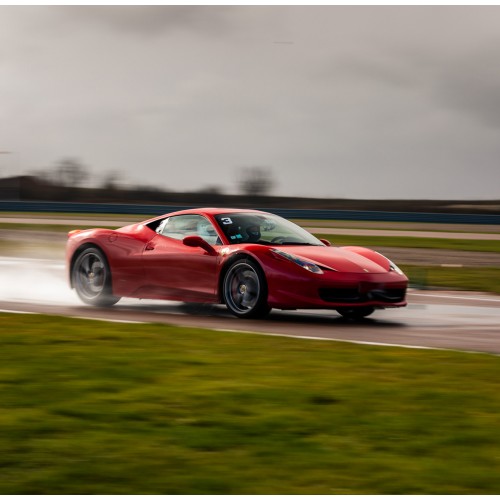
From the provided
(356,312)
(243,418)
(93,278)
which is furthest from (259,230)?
(243,418)

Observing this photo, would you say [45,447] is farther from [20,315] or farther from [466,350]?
[20,315]

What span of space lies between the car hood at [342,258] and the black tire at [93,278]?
2301 millimetres

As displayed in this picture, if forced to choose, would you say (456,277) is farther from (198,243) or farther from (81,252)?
(198,243)

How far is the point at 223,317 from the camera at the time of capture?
10148 mm

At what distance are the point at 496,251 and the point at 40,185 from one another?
4437 cm

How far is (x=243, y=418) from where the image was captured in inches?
205

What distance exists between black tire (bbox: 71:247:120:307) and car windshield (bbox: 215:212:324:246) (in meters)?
1.58

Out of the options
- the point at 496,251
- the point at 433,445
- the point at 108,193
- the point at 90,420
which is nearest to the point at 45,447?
the point at 90,420

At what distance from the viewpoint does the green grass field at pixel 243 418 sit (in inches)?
166

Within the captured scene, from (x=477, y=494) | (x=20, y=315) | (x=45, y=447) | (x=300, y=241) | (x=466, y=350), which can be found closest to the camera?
(x=477, y=494)

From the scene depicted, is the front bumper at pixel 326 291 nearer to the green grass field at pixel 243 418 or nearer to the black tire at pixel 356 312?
the black tire at pixel 356 312

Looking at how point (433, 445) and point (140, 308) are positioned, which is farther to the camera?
point (140, 308)

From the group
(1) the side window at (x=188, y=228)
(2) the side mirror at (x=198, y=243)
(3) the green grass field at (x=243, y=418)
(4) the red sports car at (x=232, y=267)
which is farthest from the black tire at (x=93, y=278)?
(3) the green grass field at (x=243, y=418)

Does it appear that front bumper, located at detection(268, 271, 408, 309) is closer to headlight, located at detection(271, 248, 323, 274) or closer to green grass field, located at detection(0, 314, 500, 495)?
headlight, located at detection(271, 248, 323, 274)
